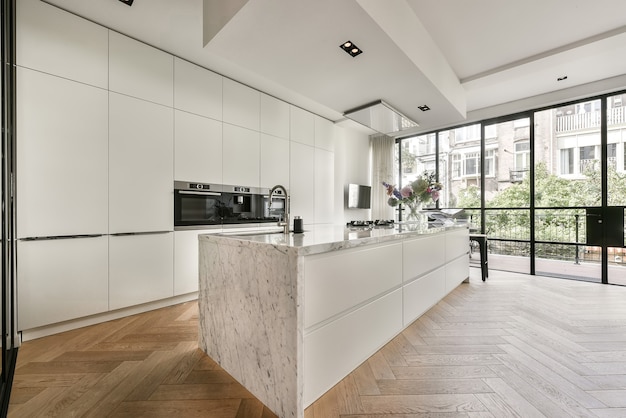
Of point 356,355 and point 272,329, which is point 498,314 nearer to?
point 356,355

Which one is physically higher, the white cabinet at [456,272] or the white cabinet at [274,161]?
the white cabinet at [274,161]

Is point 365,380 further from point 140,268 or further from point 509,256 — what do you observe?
point 509,256

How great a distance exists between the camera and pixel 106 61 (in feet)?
7.82

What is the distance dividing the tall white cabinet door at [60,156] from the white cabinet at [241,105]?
4.07ft

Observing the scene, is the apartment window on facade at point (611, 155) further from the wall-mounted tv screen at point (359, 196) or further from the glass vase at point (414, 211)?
the wall-mounted tv screen at point (359, 196)

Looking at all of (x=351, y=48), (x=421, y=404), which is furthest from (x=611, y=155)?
(x=421, y=404)

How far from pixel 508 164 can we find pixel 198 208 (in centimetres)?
475

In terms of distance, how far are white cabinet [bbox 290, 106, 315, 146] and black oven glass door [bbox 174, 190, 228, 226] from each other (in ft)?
5.23

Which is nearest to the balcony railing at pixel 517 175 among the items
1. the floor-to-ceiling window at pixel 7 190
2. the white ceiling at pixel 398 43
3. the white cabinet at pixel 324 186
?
the white ceiling at pixel 398 43

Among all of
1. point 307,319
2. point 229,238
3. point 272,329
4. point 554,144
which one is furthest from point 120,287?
point 554,144

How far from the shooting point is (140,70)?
2590 mm

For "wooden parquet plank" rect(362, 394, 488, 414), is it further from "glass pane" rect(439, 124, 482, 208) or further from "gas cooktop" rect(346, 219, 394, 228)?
"glass pane" rect(439, 124, 482, 208)

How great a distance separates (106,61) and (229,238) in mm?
2159

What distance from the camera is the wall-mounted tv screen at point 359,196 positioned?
531 centimetres
